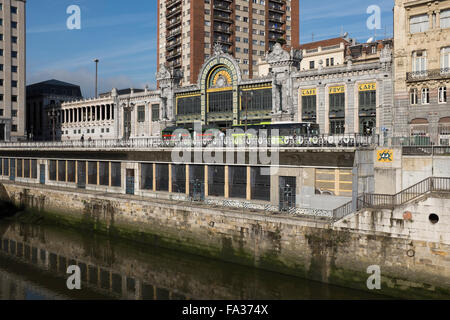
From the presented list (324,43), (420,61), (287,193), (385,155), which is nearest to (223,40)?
(324,43)

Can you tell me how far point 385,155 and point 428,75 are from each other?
15.9 meters

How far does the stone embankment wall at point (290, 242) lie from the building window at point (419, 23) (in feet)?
78.6

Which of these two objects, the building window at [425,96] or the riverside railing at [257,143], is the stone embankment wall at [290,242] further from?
the building window at [425,96]

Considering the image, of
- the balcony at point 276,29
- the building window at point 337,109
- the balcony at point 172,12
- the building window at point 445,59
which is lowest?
the building window at point 337,109

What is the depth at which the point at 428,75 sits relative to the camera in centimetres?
4166

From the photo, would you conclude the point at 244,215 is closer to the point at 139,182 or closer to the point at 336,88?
the point at 139,182

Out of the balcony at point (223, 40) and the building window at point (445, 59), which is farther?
the balcony at point (223, 40)

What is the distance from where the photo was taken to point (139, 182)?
46500 millimetres

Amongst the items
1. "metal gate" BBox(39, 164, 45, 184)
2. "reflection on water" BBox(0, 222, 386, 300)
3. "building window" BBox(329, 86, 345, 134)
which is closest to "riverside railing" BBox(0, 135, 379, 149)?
"metal gate" BBox(39, 164, 45, 184)

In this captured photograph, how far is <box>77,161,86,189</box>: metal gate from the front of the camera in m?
53.5

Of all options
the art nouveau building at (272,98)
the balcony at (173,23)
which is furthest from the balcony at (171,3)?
the art nouveau building at (272,98)

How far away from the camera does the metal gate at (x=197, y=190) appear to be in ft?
133
